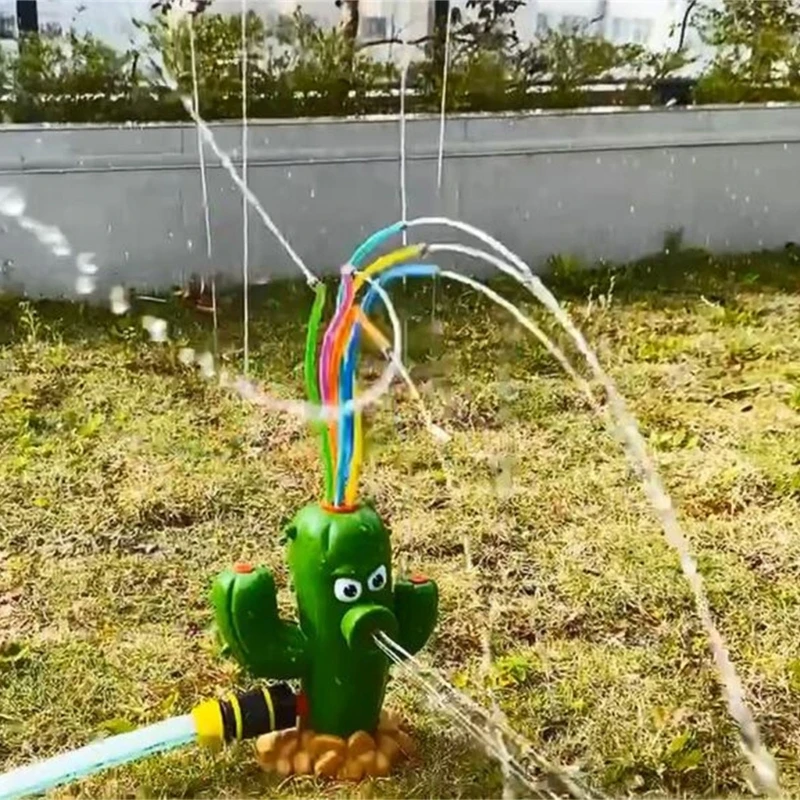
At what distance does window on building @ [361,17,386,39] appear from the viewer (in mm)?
4766

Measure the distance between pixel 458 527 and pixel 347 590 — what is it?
3.25 feet

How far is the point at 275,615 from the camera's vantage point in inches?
68.1

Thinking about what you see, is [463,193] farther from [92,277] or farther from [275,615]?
[275,615]

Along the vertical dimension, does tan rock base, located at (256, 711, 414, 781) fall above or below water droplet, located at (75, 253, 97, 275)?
below

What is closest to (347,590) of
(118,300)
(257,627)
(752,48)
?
(257,627)

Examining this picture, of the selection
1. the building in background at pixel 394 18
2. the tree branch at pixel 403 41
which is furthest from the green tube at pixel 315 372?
the tree branch at pixel 403 41

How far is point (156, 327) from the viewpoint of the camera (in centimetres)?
392

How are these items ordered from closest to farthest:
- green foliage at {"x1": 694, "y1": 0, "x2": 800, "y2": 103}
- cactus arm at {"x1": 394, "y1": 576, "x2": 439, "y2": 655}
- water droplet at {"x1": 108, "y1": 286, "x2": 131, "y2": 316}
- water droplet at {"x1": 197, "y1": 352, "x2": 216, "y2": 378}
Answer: cactus arm at {"x1": 394, "y1": 576, "x2": 439, "y2": 655}, water droplet at {"x1": 197, "y1": 352, "x2": 216, "y2": 378}, water droplet at {"x1": 108, "y1": 286, "x2": 131, "y2": 316}, green foliage at {"x1": 694, "y1": 0, "x2": 800, "y2": 103}

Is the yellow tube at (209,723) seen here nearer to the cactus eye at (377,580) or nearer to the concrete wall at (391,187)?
the cactus eye at (377,580)

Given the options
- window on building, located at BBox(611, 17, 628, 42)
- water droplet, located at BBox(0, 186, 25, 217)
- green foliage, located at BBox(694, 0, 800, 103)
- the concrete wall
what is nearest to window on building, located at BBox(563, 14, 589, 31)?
window on building, located at BBox(611, 17, 628, 42)

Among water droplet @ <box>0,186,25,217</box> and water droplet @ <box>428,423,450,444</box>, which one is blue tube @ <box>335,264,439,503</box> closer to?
water droplet @ <box>428,423,450,444</box>

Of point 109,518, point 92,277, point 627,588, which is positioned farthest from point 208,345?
point 627,588

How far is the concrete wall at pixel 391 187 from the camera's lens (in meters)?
4.29

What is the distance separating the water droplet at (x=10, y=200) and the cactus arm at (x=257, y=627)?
282cm
